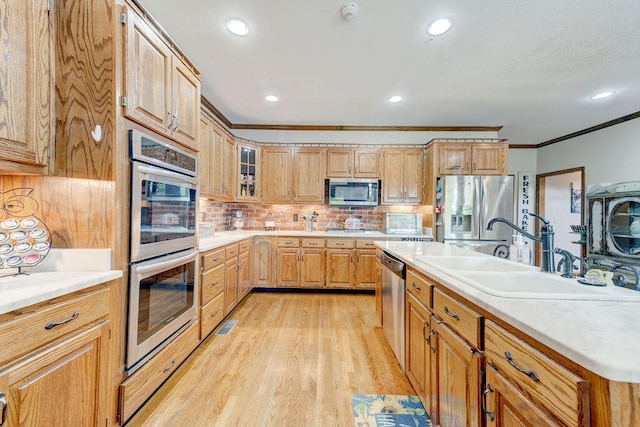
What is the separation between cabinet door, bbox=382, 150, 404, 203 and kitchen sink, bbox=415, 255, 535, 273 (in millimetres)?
2291

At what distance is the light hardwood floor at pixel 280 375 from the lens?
1.52 metres

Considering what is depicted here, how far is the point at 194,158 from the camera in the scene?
2.01 meters

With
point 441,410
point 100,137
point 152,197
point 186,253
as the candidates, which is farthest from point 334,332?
point 100,137

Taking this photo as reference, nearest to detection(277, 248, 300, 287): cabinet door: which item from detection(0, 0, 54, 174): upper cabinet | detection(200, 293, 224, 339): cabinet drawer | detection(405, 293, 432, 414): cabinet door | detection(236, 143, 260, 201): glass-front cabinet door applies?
detection(236, 143, 260, 201): glass-front cabinet door

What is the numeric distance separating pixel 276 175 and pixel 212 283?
214 cm

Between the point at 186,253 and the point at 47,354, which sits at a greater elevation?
the point at 186,253

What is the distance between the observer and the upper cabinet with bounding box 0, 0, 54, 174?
3.53 feet

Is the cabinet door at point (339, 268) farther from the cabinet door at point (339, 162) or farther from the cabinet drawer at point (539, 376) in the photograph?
the cabinet drawer at point (539, 376)

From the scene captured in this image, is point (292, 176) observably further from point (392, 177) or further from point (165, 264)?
point (165, 264)

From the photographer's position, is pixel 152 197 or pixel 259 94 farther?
pixel 259 94

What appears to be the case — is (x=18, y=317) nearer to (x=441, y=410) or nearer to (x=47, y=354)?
(x=47, y=354)

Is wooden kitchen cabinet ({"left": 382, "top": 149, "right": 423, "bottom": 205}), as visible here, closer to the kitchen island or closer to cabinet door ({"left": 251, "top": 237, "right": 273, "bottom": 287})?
cabinet door ({"left": 251, "top": 237, "right": 273, "bottom": 287})

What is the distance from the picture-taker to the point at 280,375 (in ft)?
6.17

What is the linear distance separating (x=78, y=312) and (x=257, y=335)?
63.8 inches
